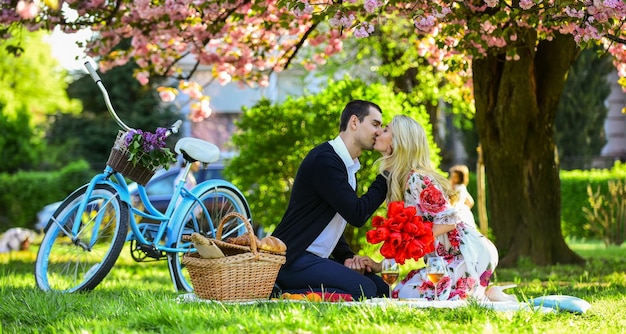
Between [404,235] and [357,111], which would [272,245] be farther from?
[357,111]

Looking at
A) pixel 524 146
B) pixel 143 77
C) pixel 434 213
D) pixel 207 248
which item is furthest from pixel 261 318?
pixel 143 77

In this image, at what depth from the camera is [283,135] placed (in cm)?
1105

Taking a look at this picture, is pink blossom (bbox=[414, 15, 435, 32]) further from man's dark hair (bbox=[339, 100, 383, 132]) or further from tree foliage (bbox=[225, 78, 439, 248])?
tree foliage (bbox=[225, 78, 439, 248])

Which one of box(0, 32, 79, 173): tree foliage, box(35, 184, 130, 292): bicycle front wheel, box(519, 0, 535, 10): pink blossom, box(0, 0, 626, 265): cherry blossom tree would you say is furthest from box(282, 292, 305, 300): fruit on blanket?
box(0, 32, 79, 173): tree foliage

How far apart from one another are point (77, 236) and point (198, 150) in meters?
1.07

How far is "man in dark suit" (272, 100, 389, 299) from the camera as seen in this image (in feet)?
18.7

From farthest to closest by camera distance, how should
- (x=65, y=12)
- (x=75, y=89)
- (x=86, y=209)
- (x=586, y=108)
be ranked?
(x=75, y=89) → (x=586, y=108) → (x=65, y=12) → (x=86, y=209)

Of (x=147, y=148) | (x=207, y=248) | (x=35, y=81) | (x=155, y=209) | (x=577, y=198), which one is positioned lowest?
(x=577, y=198)

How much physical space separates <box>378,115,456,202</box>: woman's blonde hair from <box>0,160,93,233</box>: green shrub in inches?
603

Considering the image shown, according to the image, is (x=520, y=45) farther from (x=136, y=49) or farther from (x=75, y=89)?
(x=75, y=89)

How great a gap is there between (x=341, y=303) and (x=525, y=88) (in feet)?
17.1

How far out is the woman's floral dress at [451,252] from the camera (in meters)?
5.70

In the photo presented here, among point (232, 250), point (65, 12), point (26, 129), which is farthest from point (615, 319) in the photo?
point (26, 129)

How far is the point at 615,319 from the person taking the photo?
5133mm
